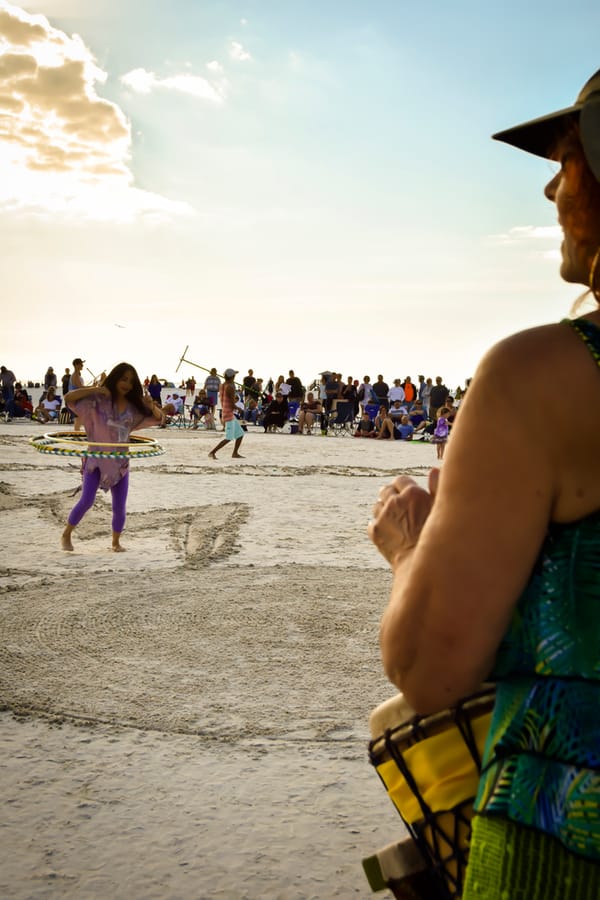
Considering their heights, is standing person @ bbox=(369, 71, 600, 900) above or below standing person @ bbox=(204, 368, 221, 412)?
below

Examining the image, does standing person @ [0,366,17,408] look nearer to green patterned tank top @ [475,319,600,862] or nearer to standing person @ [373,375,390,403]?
standing person @ [373,375,390,403]

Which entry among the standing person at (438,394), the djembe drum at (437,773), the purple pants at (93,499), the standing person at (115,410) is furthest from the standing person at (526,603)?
the standing person at (438,394)

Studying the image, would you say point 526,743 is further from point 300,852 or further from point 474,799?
point 300,852

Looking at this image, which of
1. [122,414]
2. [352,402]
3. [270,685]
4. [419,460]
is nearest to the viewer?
[270,685]

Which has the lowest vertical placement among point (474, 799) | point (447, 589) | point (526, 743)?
point (474, 799)

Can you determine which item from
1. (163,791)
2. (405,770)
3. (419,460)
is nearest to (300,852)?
(163,791)

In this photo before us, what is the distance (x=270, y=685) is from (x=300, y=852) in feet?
4.75

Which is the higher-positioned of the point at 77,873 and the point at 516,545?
the point at 516,545

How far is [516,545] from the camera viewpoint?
44.4 inches

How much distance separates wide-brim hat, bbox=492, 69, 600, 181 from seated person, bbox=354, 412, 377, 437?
89.8ft

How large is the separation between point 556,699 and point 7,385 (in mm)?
32123

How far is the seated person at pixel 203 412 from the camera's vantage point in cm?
3143

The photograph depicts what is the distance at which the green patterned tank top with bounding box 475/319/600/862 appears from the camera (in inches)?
44.5

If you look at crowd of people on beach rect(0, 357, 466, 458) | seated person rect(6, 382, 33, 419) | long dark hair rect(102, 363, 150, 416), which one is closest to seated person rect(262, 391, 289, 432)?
crowd of people on beach rect(0, 357, 466, 458)
